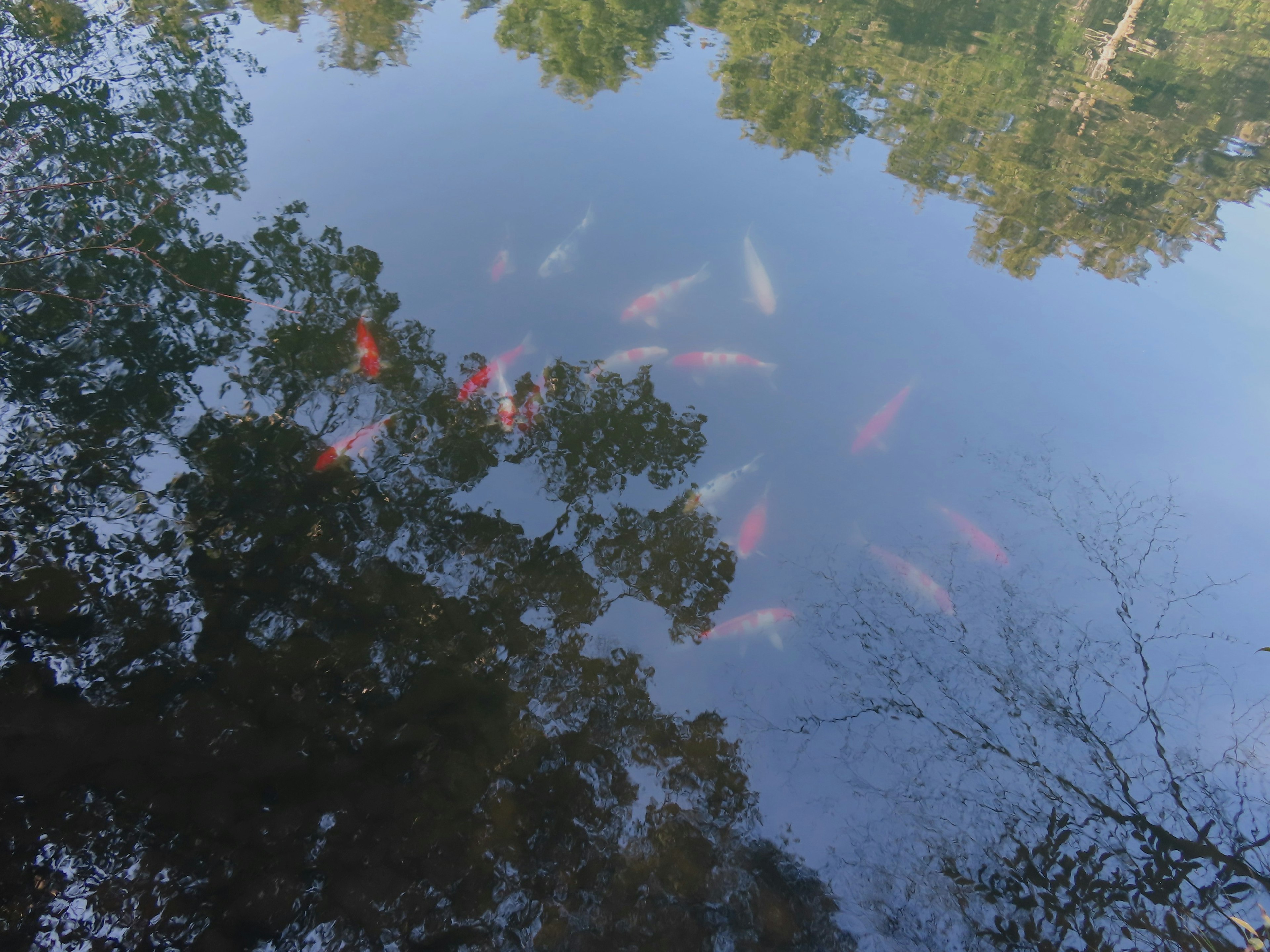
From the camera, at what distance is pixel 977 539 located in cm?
457

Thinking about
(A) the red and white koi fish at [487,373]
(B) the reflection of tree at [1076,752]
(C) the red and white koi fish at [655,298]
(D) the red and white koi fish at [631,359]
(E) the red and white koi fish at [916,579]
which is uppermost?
(C) the red and white koi fish at [655,298]

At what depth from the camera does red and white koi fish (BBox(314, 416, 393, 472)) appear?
14.2ft

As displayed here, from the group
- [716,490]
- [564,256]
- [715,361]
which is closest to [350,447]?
[716,490]

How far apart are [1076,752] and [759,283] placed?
174 inches

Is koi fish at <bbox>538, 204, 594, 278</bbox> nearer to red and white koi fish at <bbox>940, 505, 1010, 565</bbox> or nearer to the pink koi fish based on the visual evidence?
the pink koi fish

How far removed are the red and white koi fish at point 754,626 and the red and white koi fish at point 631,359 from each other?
2.23 metres

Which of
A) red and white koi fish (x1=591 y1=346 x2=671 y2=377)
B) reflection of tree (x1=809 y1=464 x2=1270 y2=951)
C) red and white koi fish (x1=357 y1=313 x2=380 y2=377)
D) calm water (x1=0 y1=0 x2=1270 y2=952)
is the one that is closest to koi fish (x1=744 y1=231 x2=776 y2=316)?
calm water (x1=0 y1=0 x2=1270 y2=952)

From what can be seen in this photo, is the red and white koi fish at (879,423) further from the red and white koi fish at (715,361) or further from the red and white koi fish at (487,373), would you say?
the red and white koi fish at (487,373)

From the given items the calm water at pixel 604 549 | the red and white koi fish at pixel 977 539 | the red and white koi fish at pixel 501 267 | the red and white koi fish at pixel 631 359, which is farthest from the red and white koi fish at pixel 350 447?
the red and white koi fish at pixel 977 539

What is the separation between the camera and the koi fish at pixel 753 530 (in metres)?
4.42

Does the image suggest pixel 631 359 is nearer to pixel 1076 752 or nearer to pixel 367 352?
pixel 367 352

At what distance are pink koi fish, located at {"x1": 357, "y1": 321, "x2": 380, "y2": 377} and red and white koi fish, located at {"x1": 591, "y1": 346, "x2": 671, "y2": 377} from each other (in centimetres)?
166

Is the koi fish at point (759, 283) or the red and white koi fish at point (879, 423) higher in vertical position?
the koi fish at point (759, 283)

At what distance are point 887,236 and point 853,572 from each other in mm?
4201
